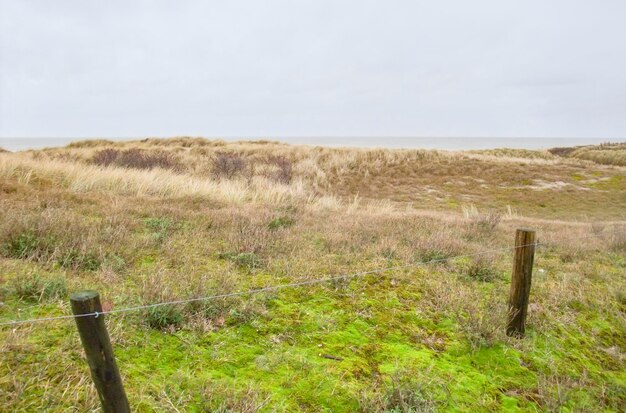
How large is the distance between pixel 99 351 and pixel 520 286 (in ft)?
13.5

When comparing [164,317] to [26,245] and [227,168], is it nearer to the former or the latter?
[26,245]

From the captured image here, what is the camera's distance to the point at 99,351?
6.45 feet

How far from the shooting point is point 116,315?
3.49m

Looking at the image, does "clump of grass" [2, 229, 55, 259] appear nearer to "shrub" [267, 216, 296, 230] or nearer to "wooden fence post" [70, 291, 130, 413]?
"wooden fence post" [70, 291, 130, 413]

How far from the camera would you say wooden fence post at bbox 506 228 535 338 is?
13.7 feet

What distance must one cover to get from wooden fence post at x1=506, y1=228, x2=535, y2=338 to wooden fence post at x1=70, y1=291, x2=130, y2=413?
388 centimetres

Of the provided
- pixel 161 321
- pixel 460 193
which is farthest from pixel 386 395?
pixel 460 193

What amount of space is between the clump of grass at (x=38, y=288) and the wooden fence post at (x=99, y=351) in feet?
6.74

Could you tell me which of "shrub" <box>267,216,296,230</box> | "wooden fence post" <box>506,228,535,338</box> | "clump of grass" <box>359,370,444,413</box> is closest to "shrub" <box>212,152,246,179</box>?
"shrub" <box>267,216,296,230</box>

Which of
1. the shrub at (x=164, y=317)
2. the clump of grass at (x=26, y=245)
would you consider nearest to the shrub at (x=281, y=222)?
the clump of grass at (x=26, y=245)

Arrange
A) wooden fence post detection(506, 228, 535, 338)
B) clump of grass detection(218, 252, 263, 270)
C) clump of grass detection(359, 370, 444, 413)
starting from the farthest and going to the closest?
1. clump of grass detection(218, 252, 263, 270)
2. wooden fence post detection(506, 228, 535, 338)
3. clump of grass detection(359, 370, 444, 413)

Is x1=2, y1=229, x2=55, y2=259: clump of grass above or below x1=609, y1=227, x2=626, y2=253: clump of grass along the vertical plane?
above

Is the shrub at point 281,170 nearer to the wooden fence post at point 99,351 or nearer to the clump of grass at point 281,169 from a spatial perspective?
the clump of grass at point 281,169

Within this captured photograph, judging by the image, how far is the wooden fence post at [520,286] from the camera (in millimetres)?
4168
